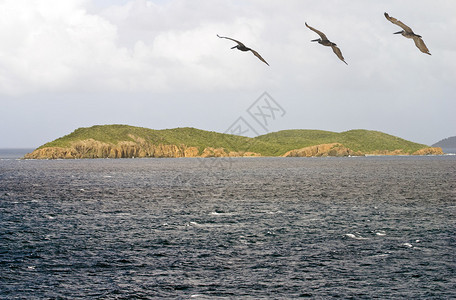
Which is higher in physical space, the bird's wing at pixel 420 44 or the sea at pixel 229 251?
the bird's wing at pixel 420 44

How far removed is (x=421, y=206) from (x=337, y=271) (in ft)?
132

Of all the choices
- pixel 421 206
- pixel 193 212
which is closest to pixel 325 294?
pixel 193 212

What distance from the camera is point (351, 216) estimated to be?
5762 cm

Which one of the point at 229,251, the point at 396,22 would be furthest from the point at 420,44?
the point at 229,251

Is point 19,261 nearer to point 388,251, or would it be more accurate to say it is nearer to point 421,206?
point 388,251

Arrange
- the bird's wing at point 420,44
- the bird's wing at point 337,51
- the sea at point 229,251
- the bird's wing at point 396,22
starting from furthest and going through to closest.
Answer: the sea at point 229,251 < the bird's wing at point 337,51 < the bird's wing at point 420,44 < the bird's wing at point 396,22

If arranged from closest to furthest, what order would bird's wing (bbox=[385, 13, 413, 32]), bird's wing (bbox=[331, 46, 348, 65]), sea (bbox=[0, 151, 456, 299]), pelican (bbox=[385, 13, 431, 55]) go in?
bird's wing (bbox=[385, 13, 413, 32]) < pelican (bbox=[385, 13, 431, 55]) < bird's wing (bbox=[331, 46, 348, 65]) < sea (bbox=[0, 151, 456, 299])

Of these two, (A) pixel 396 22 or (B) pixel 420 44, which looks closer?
(A) pixel 396 22

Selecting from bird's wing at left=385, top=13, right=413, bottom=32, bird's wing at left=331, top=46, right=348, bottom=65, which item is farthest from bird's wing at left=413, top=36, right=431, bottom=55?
bird's wing at left=331, top=46, right=348, bottom=65

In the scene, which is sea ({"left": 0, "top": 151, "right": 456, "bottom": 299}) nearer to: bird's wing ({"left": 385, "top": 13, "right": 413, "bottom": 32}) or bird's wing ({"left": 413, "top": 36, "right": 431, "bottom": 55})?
bird's wing ({"left": 413, "top": 36, "right": 431, "bottom": 55})

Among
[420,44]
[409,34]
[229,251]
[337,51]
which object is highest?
[409,34]

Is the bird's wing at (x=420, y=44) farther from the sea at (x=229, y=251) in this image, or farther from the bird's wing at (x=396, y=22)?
the sea at (x=229, y=251)

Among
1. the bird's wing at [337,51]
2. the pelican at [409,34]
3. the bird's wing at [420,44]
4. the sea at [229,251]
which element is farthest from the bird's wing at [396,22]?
the sea at [229,251]

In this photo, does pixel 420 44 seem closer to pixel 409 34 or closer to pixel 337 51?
pixel 409 34
